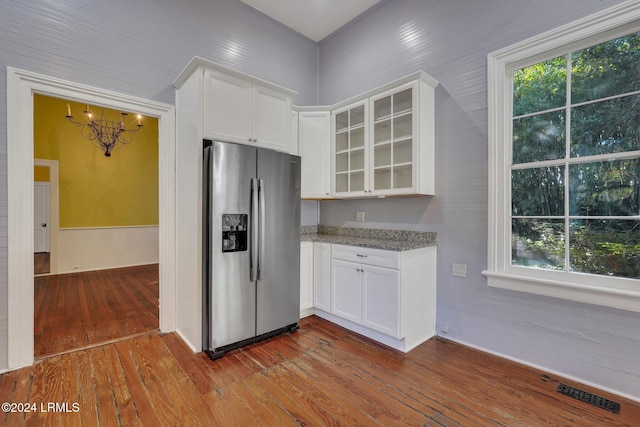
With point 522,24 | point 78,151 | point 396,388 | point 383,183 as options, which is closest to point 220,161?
point 383,183

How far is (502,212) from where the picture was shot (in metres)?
2.45

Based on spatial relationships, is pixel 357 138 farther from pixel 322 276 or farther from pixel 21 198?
pixel 21 198

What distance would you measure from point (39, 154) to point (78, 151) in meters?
0.54

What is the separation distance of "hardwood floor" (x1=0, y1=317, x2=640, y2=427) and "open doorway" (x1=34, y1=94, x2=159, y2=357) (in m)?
1.19

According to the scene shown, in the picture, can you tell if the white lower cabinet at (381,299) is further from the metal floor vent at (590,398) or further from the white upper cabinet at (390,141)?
the metal floor vent at (590,398)

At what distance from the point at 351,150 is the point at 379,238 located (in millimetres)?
1057

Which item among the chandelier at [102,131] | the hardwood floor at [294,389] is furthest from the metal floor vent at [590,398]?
the chandelier at [102,131]

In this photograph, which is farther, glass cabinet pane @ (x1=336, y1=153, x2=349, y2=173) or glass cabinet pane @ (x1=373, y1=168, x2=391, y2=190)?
glass cabinet pane @ (x1=336, y1=153, x2=349, y2=173)

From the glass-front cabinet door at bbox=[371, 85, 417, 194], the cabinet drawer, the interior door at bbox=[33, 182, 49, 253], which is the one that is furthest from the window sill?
the interior door at bbox=[33, 182, 49, 253]

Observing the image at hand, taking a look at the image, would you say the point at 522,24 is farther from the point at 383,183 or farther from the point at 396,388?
the point at 396,388

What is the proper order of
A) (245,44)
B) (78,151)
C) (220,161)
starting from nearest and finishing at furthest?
(220,161), (245,44), (78,151)

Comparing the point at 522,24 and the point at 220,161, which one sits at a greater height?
the point at 522,24

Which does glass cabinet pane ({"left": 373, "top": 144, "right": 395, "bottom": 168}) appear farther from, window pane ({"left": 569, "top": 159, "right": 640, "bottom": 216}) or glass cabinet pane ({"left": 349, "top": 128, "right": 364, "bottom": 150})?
window pane ({"left": 569, "top": 159, "right": 640, "bottom": 216})

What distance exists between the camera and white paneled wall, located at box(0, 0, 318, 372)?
2.22 m
